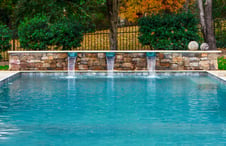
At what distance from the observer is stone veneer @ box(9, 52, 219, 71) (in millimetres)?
20391

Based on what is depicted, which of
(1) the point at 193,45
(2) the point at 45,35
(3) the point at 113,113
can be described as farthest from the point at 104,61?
(3) the point at 113,113

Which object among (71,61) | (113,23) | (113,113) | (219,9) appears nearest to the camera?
(113,113)

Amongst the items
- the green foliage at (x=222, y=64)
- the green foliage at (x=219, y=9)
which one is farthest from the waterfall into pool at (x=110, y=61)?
the green foliage at (x=219, y=9)

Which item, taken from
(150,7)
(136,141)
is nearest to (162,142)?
(136,141)

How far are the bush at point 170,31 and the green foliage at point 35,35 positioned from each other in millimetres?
4698

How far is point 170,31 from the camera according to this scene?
23141 millimetres

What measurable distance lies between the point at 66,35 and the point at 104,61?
3326 millimetres

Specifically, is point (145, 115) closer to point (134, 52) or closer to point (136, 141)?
point (136, 141)

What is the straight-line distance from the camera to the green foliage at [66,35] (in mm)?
23078

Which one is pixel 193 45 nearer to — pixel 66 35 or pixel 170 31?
pixel 170 31

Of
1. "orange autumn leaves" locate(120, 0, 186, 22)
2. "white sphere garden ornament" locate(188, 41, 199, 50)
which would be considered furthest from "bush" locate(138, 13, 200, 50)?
"orange autumn leaves" locate(120, 0, 186, 22)

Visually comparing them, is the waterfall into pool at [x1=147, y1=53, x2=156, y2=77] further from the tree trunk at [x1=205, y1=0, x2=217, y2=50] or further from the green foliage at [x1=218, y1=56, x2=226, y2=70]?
the tree trunk at [x1=205, y1=0, x2=217, y2=50]

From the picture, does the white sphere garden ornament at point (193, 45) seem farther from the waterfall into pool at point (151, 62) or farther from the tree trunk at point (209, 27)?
the tree trunk at point (209, 27)

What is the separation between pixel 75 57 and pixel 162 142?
534 inches
